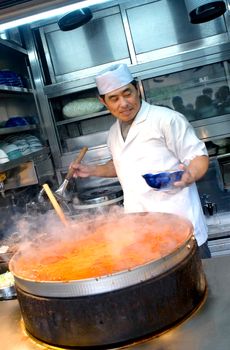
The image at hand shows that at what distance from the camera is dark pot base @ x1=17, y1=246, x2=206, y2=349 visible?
104cm

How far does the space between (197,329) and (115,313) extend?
0.77ft

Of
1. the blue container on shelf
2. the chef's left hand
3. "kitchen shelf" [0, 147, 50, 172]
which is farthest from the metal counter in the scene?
the blue container on shelf

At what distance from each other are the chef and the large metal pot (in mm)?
1002

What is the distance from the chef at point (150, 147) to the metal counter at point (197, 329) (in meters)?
0.76

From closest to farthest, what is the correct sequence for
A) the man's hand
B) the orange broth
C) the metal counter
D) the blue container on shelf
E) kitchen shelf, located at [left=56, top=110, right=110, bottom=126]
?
the metal counter → the orange broth → the man's hand → the blue container on shelf → kitchen shelf, located at [left=56, top=110, right=110, bottom=126]

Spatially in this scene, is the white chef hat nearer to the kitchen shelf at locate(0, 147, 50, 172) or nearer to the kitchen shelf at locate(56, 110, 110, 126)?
the kitchen shelf at locate(0, 147, 50, 172)

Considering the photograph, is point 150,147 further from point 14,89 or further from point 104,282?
point 104,282

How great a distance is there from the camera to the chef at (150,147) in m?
2.12

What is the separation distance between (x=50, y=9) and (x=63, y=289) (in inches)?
29.6

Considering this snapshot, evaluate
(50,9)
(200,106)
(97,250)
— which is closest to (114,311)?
(97,250)

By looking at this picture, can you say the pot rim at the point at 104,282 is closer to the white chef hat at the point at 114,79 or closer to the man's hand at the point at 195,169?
the man's hand at the point at 195,169

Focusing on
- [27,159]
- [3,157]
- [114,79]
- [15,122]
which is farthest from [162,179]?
[15,122]

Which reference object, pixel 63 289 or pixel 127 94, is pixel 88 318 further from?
pixel 127 94

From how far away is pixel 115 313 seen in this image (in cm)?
104
